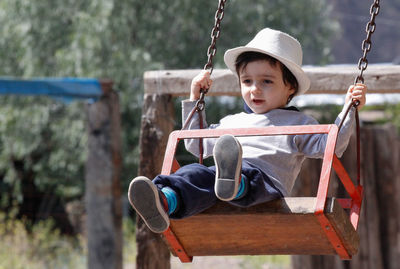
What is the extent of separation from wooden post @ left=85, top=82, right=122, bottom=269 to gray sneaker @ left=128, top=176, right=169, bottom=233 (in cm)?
385

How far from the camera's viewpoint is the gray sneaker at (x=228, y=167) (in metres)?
2.81

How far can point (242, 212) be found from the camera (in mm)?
2984

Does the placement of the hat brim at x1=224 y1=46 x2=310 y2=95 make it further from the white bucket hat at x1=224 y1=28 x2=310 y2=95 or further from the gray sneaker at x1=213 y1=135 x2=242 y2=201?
the gray sneaker at x1=213 y1=135 x2=242 y2=201

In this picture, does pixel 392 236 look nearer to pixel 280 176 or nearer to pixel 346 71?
pixel 346 71

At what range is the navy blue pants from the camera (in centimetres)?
296

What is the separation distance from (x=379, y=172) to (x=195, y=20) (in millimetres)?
5406

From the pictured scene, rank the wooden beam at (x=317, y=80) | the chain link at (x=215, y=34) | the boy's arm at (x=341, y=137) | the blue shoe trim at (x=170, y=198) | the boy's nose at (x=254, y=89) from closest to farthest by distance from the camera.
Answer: the blue shoe trim at (x=170, y=198) < the boy's arm at (x=341, y=137) < the chain link at (x=215, y=34) < the boy's nose at (x=254, y=89) < the wooden beam at (x=317, y=80)

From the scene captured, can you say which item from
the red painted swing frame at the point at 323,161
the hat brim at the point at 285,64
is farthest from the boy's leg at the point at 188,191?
the hat brim at the point at 285,64

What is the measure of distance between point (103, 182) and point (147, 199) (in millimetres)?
3905

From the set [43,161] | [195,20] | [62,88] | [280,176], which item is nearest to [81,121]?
[43,161]

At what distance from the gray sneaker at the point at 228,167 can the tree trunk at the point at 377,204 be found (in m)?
3.84

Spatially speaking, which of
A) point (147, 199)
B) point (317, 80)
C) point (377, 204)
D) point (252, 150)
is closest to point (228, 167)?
point (147, 199)

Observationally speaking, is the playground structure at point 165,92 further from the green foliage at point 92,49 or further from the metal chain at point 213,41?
the green foliage at point 92,49

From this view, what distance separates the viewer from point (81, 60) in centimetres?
1092
